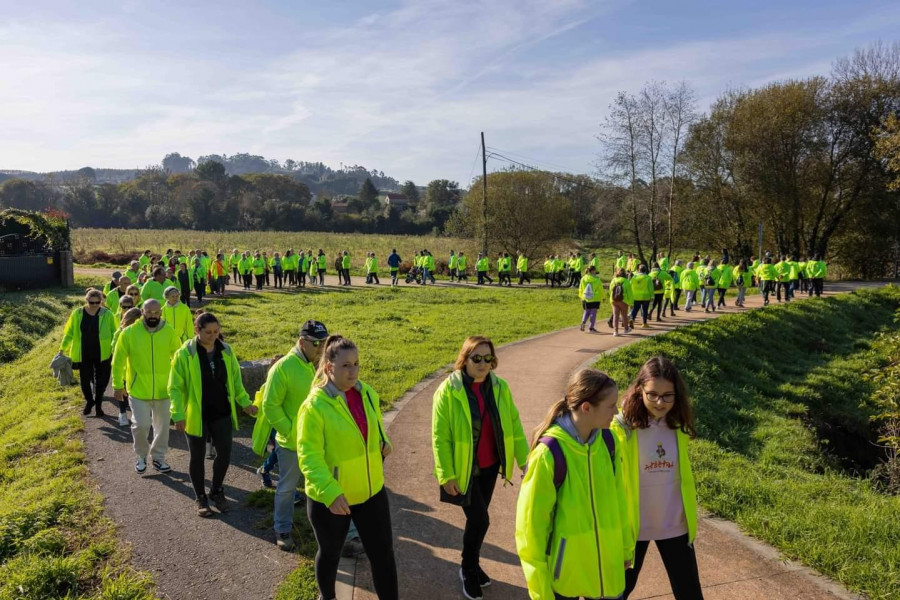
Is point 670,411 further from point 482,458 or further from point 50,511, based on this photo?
point 50,511

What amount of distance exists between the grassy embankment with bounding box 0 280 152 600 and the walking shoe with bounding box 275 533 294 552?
950 mm

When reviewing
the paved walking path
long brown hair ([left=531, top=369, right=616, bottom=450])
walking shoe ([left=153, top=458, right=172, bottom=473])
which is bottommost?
the paved walking path

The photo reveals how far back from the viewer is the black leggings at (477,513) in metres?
4.07

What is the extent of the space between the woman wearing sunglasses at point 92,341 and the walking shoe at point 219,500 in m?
3.94

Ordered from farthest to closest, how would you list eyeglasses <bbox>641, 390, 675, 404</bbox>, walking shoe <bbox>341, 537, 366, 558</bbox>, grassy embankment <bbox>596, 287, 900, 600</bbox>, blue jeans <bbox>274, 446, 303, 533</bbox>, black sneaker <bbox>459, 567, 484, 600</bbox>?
grassy embankment <bbox>596, 287, 900, 600</bbox> → blue jeans <bbox>274, 446, 303, 533</bbox> → walking shoe <bbox>341, 537, 366, 558</bbox> → black sneaker <bbox>459, 567, 484, 600</bbox> → eyeglasses <bbox>641, 390, 675, 404</bbox>

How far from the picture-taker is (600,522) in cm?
299

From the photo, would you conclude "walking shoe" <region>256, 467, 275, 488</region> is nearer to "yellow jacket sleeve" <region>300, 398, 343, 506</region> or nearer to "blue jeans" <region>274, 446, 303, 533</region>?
"blue jeans" <region>274, 446, 303, 533</region>

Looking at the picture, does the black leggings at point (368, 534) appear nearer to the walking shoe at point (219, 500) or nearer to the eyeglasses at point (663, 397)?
the eyeglasses at point (663, 397)

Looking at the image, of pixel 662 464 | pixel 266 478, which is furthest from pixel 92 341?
pixel 662 464

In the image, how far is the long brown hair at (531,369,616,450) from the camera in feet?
9.79

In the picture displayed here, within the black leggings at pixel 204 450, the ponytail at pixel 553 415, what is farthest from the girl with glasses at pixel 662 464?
the black leggings at pixel 204 450

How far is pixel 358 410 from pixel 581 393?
1384mm

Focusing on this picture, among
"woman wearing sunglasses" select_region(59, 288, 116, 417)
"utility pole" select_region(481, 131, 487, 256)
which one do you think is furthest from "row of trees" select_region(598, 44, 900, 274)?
"woman wearing sunglasses" select_region(59, 288, 116, 417)

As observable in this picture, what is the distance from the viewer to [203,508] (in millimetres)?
5496
